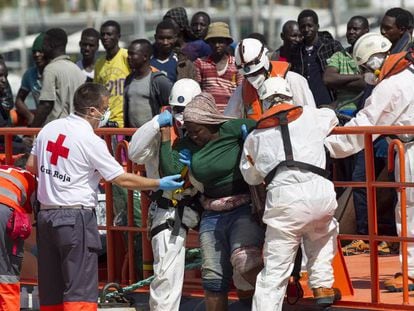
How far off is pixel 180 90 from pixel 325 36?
11.8ft

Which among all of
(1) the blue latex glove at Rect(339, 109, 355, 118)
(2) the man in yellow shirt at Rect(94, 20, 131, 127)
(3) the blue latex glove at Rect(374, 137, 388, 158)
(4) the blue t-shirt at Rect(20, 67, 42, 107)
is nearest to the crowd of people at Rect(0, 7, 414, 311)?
(3) the blue latex glove at Rect(374, 137, 388, 158)

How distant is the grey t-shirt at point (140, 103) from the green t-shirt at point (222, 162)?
2.65m

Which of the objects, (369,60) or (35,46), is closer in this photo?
(369,60)

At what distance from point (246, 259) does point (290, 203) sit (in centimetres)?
55

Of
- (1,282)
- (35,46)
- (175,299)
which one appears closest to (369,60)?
(175,299)

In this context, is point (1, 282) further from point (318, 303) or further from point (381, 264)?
point (381, 264)

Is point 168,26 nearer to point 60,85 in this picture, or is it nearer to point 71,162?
point 60,85

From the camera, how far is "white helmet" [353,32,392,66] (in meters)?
9.38

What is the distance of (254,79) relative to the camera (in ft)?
30.3

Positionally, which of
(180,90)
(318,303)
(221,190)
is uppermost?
(180,90)

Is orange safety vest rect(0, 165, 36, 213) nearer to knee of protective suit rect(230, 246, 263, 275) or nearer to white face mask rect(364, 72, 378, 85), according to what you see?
knee of protective suit rect(230, 246, 263, 275)

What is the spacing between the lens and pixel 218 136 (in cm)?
863

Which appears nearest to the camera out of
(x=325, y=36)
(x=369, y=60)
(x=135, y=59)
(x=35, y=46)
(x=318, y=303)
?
(x=318, y=303)

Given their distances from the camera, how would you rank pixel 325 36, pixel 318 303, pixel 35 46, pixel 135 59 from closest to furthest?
pixel 318 303
pixel 135 59
pixel 325 36
pixel 35 46
